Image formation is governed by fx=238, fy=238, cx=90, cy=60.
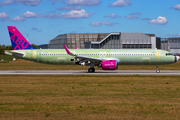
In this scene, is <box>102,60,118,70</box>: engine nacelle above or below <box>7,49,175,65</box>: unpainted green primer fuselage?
below

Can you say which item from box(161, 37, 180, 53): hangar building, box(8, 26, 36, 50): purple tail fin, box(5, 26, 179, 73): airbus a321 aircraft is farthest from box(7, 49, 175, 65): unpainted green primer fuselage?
box(161, 37, 180, 53): hangar building

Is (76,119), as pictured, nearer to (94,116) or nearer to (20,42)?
(94,116)

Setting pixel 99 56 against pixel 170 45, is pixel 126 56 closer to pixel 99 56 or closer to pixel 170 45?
pixel 99 56

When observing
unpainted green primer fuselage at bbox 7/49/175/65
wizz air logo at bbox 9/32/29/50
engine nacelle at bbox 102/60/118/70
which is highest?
wizz air logo at bbox 9/32/29/50

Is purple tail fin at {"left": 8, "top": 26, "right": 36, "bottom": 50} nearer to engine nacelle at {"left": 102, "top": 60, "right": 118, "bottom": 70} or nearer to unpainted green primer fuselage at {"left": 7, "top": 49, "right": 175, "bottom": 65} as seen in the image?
unpainted green primer fuselage at {"left": 7, "top": 49, "right": 175, "bottom": 65}

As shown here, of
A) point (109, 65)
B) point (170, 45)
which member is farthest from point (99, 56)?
point (170, 45)

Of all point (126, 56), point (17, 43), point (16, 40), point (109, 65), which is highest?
point (16, 40)

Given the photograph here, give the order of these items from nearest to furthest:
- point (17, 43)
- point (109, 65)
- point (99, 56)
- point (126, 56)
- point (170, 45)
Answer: point (109, 65)
point (126, 56)
point (99, 56)
point (17, 43)
point (170, 45)

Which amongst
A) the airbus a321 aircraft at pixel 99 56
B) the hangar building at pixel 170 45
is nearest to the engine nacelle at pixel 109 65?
the airbus a321 aircraft at pixel 99 56

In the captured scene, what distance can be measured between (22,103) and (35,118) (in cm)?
339

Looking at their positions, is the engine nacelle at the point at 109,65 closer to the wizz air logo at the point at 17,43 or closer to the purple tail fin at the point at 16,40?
the purple tail fin at the point at 16,40

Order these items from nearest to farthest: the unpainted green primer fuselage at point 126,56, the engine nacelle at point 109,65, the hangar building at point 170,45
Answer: the engine nacelle at point 109,65 < the unpainted green primer fuselage at point 126,56 < the hangar building at point 170,45

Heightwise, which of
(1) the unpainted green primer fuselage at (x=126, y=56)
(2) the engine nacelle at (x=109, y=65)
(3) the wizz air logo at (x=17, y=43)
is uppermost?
(3) the wizz air logo at (x=17, y=43)

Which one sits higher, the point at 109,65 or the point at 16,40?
the point at 16,40
